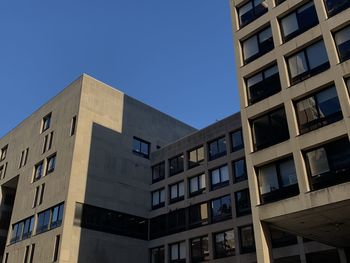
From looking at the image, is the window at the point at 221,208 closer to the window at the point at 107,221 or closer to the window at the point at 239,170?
the window at the point at 239,170

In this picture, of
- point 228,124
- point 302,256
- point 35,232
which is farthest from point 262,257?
point 35,232

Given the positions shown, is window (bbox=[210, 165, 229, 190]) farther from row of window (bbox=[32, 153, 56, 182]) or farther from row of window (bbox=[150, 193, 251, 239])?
row of window (bbox=[32, 153, 56, 182])

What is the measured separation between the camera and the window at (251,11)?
98.4 feet

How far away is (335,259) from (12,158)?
1665 inches

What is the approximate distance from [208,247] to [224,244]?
2.04 meters

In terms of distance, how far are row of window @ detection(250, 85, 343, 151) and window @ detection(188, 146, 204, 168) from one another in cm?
1808

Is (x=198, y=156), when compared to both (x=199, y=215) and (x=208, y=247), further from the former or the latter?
(x=208, y=247)

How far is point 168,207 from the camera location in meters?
46.6

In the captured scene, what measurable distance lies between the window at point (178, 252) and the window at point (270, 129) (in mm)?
20223

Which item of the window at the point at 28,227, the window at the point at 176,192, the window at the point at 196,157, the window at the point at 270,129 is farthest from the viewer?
the window at the point at 176,192

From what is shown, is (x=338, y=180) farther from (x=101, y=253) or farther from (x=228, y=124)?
(x=101, y=253)

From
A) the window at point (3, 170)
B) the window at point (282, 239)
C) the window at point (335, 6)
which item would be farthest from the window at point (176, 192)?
the window at point (335, 6)

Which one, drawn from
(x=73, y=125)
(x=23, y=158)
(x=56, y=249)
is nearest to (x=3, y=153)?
(x=23, y=158)

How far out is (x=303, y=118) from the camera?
2469cm
